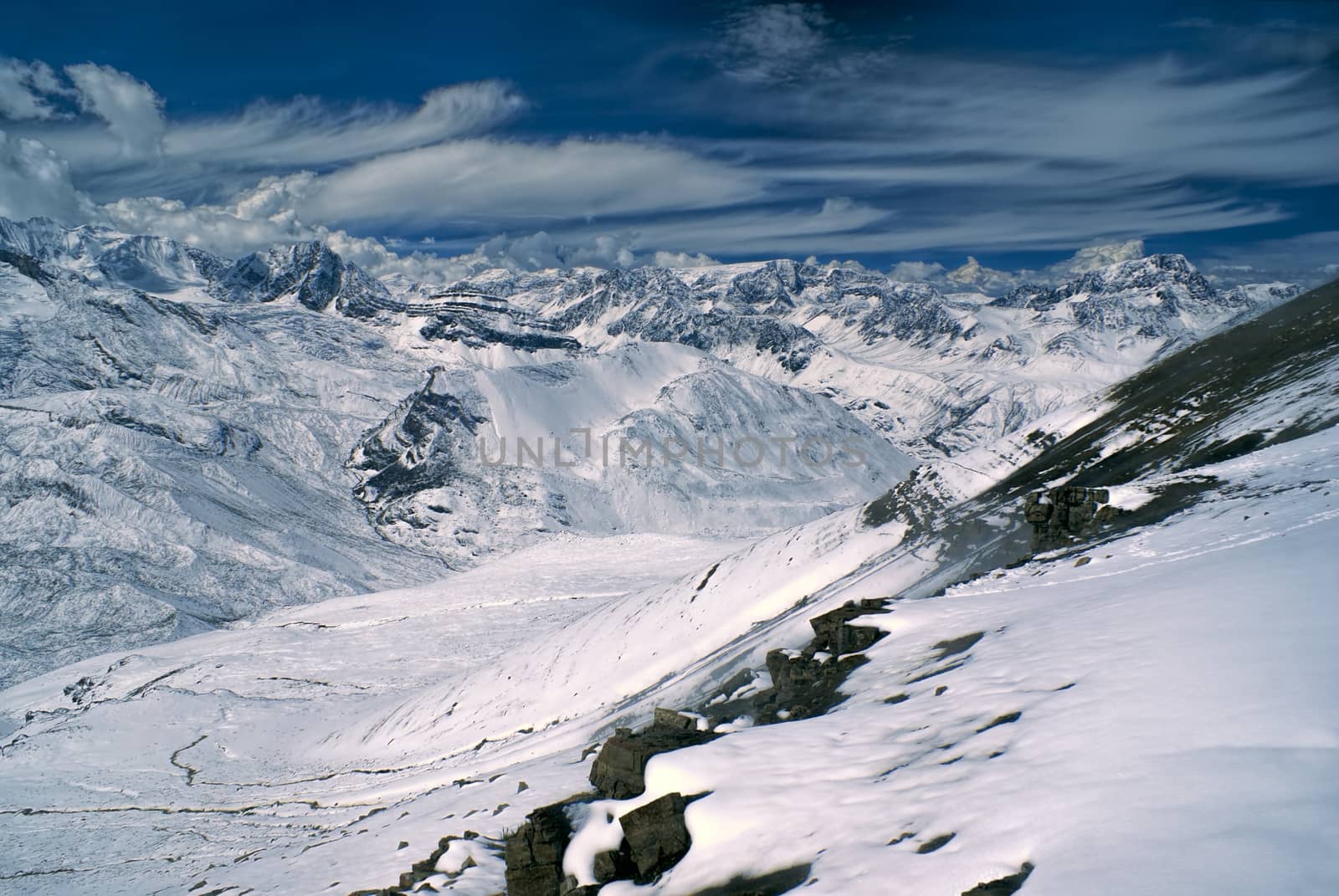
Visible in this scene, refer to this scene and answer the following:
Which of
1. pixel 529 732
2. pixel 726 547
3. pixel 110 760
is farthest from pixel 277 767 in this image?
pixel 726 547

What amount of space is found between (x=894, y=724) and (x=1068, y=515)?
20368 mm

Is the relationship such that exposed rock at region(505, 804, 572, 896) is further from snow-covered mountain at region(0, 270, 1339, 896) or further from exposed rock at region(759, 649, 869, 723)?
exposed rock at region(759, 649, 869, 723)

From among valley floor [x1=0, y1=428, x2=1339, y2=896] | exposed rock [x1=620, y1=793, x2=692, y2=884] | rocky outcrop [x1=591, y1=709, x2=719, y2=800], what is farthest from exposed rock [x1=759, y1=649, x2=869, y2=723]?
exposed rock [x1=620, y1=793, x2=692, y2=884]

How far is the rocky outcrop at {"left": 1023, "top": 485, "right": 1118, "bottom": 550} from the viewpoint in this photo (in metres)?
31.0

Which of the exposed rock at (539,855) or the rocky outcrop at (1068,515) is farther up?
the rocky outcrop at (1068,515)

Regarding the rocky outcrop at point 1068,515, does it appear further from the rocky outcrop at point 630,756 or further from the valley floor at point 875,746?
the rocky outcrop at point 630,756

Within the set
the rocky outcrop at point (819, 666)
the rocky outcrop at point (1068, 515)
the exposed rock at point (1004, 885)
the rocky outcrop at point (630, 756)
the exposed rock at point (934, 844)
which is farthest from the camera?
the rocky outcrop at point (1068, 515)

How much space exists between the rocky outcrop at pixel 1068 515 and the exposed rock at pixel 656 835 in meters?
22.5

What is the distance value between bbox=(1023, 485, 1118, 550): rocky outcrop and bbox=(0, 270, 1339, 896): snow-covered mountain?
0.58 ft

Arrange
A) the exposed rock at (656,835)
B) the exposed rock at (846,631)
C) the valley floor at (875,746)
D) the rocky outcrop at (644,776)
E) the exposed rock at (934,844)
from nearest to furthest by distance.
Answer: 1. the valley floor at (875,746)
2. the exposed rock at (934,844)
3. the exposed rock at (656,835)
4. the rocky outcrop at (644,776)
5. the exposed rock at (846,631)

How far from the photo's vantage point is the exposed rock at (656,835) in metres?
13.2

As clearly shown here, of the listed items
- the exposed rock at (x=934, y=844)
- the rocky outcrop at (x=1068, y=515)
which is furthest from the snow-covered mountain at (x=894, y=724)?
A: the rocky outcrop at (x=1068, y=515)

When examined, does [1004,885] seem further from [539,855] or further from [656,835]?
[539,855]

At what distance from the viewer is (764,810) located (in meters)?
12.7
